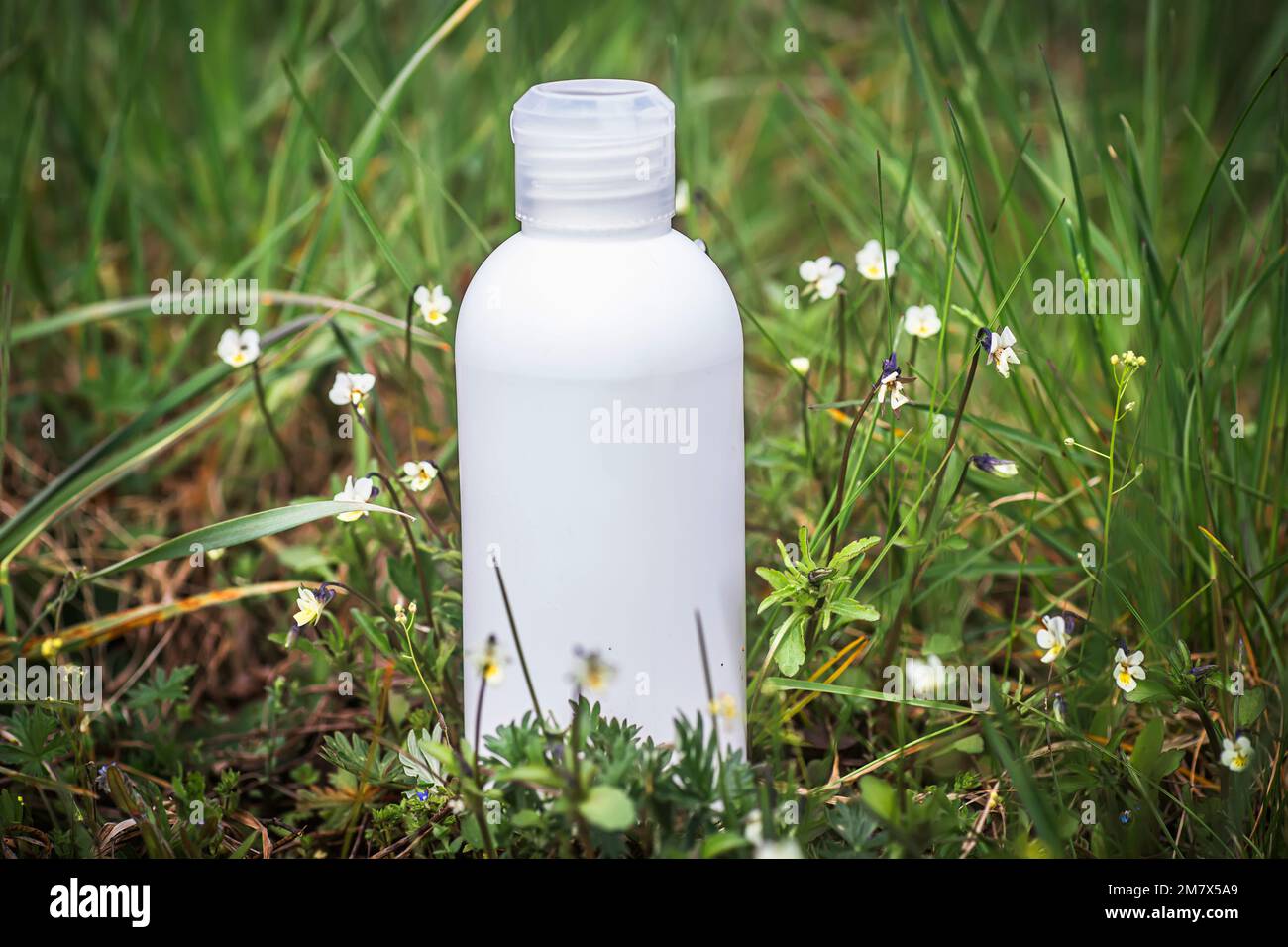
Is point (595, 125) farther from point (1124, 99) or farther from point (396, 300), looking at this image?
point (1124, 99)

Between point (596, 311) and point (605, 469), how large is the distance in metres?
0.21

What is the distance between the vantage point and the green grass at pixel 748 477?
1.91m

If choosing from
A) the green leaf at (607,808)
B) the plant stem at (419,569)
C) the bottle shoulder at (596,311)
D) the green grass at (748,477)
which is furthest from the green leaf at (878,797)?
the plant stem at (419,569)

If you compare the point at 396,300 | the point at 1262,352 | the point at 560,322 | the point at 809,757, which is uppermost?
the point at 396,300

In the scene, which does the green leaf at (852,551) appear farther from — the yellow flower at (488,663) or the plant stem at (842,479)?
the yellow flower at (488,663)

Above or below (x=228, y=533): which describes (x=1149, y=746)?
below

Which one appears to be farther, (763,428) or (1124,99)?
(1124,99)

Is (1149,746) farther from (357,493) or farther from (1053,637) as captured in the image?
(357,493)

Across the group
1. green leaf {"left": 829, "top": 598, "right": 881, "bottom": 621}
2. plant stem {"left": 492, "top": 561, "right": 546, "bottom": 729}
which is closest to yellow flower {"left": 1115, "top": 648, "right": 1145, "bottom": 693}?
green leaf {"left": 829, "top": 598, "right": 881, "bottom": 621}

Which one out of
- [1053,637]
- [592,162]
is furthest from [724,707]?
[592,162]

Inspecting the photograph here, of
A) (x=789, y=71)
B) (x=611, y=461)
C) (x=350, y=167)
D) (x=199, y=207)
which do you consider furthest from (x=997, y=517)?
(x=199, y=207)

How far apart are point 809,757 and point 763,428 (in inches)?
35.2

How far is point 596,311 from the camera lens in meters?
1.74

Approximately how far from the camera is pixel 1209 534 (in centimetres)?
192
